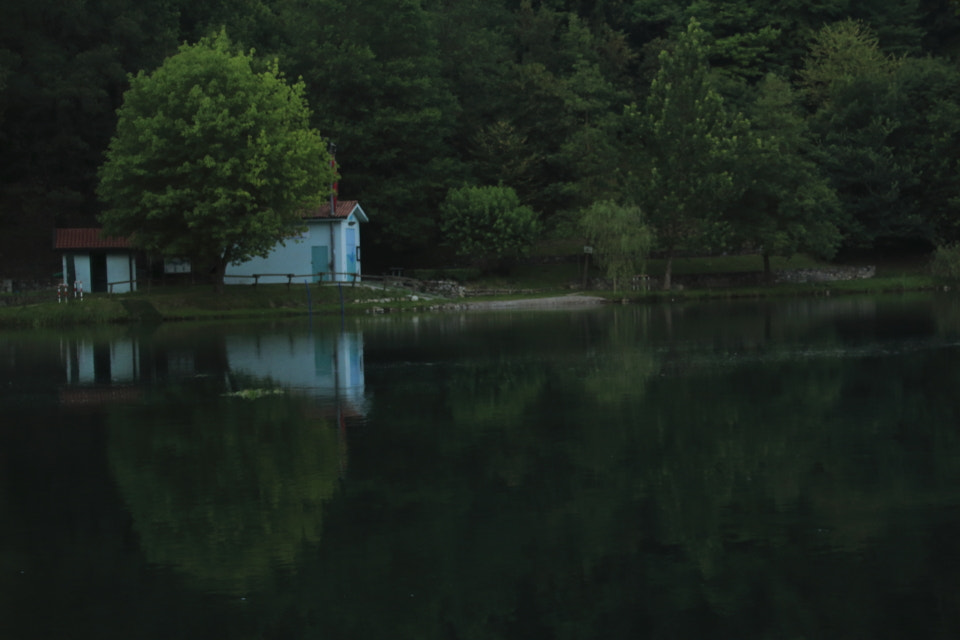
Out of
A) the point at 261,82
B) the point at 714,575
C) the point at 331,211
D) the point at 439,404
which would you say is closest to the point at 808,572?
the point at 714,575

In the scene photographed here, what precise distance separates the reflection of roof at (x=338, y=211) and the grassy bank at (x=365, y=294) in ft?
14.3

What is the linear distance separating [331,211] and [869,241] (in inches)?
1386

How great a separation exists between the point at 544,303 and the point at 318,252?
13692 mm

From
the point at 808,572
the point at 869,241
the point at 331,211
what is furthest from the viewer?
the point at 869,241

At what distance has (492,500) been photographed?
609 inches

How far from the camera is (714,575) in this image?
12.0m

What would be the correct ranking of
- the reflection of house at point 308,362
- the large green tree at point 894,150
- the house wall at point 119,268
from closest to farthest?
the reflection of house at point 308,362, the house wall at point 119,268, the large green tree at point 894,150

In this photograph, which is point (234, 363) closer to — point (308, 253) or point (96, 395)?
point (96, 395)

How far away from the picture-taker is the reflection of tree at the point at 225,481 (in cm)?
1347

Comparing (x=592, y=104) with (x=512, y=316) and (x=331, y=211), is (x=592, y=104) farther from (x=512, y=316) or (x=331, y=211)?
(x=512, y=316)

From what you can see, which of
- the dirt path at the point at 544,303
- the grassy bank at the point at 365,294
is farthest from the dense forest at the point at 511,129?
the dirt path at the point at 544,303

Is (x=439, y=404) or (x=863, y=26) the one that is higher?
(x=863, y=26)

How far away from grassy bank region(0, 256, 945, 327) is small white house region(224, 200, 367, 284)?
2914 mm

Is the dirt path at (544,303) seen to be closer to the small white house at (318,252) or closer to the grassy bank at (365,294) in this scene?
the grassy bank at (365,294)
